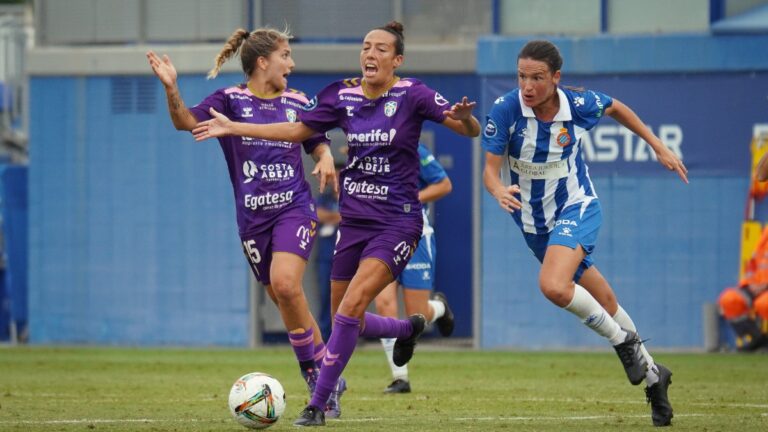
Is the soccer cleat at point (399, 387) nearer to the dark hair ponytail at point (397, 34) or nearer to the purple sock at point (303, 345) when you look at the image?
the purple sock at point (303, 345)

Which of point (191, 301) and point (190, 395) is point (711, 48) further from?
point (190, 395)

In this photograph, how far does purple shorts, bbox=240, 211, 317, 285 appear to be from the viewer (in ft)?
30.8

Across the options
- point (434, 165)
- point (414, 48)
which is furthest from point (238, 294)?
point (434, 165)

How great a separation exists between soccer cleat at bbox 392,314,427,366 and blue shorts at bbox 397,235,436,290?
6.90 feet

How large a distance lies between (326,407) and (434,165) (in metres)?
3.98

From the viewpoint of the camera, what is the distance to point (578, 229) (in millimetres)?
8828

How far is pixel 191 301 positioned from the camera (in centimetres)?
1967

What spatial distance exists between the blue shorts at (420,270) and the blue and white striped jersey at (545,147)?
285cm

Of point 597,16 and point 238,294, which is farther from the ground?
point 597,16

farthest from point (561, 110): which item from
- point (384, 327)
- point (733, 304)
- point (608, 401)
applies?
point (733, 304)

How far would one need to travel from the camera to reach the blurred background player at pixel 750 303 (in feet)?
54.5

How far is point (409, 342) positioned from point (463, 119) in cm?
187

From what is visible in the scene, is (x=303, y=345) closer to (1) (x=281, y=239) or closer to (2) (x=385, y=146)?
(1) (x=281, y=239)

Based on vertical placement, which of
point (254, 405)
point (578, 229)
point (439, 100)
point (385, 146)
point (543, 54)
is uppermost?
point (543, 54)
